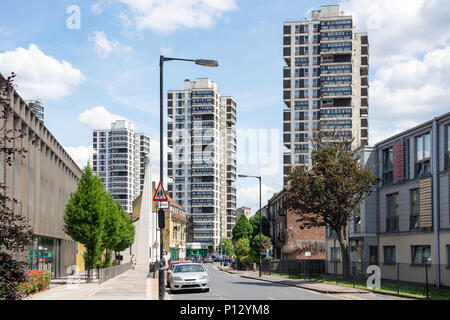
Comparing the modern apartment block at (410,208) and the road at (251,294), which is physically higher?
the modern apartment block at (410,208)

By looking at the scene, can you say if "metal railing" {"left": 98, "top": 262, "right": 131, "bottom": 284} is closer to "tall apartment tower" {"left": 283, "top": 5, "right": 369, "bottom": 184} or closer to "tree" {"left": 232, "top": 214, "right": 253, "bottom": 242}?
"tall apartment tower" {"left": 283, "top": 5, "right": 369, "bottom": 184}

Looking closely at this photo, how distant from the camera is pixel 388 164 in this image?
38625mm

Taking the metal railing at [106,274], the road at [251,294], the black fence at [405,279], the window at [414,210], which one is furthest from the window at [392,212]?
the metal railing at [106,274]

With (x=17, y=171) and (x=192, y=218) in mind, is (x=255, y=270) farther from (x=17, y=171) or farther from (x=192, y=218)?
(x=192, y=218)

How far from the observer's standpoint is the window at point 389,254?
37562 mm

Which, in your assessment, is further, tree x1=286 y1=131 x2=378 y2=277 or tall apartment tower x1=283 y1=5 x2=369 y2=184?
tall apartment tower x1=283 y1=5 x2=369 y2=184

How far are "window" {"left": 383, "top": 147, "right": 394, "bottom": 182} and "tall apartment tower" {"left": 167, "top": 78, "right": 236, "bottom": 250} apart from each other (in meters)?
124

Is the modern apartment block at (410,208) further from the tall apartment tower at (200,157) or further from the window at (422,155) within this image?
the tall apartment tower at (200,157)

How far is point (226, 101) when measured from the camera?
576ft

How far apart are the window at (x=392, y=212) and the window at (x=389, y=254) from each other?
125 cm

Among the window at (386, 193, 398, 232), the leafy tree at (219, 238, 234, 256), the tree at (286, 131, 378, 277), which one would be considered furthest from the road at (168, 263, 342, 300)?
the leafy tree at (219, 238, 234, 256)

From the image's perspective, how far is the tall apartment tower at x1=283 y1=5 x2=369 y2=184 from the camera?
114562mm
